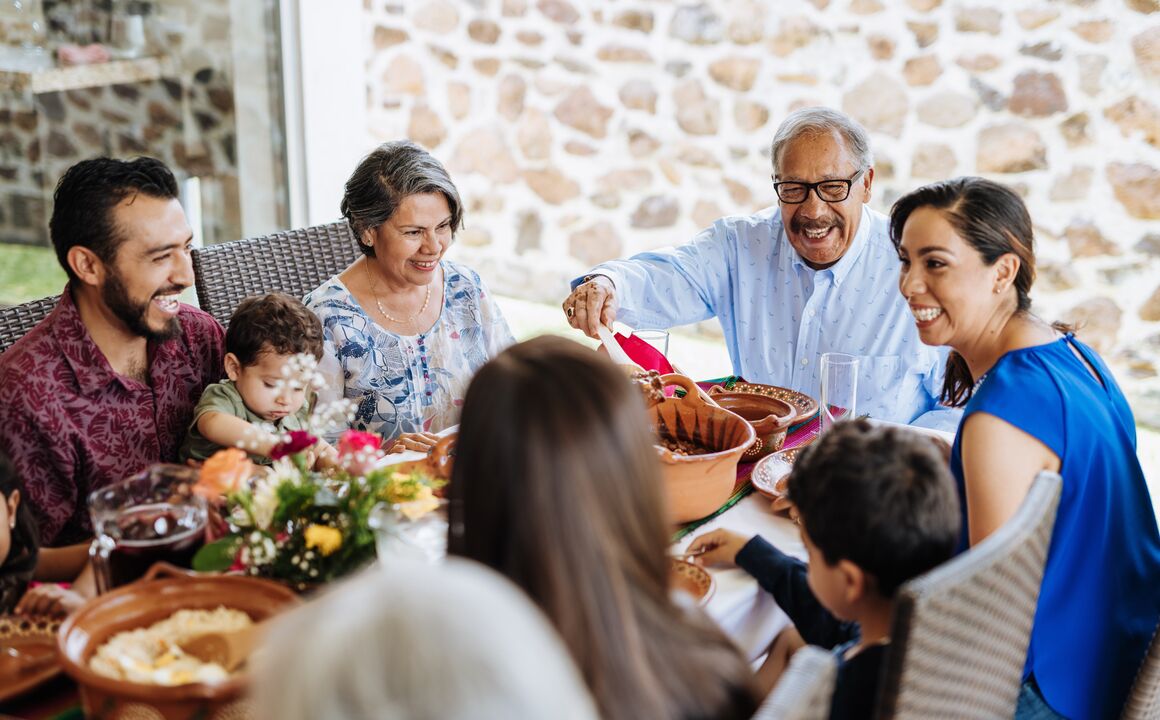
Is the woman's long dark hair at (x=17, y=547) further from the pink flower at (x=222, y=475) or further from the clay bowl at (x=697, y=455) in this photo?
the clay bowl at (x=697, y=455)

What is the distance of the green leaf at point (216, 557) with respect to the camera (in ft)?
4.71

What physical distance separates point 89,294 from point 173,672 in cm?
101

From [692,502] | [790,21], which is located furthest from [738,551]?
[790,21]

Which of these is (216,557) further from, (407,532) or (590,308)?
(590,308)

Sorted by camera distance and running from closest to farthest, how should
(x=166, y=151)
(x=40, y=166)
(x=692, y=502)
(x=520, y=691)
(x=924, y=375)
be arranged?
(x=520, y=691)
(x=692, y=502)
(x=924, y=375)
(x=40, y=166)
(x=166, y=151)

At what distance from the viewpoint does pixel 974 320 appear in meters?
1.88

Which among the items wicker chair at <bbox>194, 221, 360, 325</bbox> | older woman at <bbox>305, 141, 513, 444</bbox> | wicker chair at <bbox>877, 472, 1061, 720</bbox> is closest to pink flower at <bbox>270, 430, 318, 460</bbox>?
wicker chair at <bbox>877, 472, 1061, 720</bbox>

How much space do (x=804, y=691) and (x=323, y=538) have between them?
672mm

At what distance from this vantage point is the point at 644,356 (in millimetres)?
2477

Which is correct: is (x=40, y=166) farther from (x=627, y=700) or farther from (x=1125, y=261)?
(x=1125, y=261)

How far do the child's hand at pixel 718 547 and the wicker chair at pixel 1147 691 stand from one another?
631 mm

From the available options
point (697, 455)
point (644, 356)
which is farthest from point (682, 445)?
point (644, 356)

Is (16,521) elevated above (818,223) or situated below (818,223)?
below

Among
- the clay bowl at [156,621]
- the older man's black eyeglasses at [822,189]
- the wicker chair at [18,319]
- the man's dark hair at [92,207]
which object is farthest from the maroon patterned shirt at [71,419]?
the older man's black eyeglasses at [822,189]
